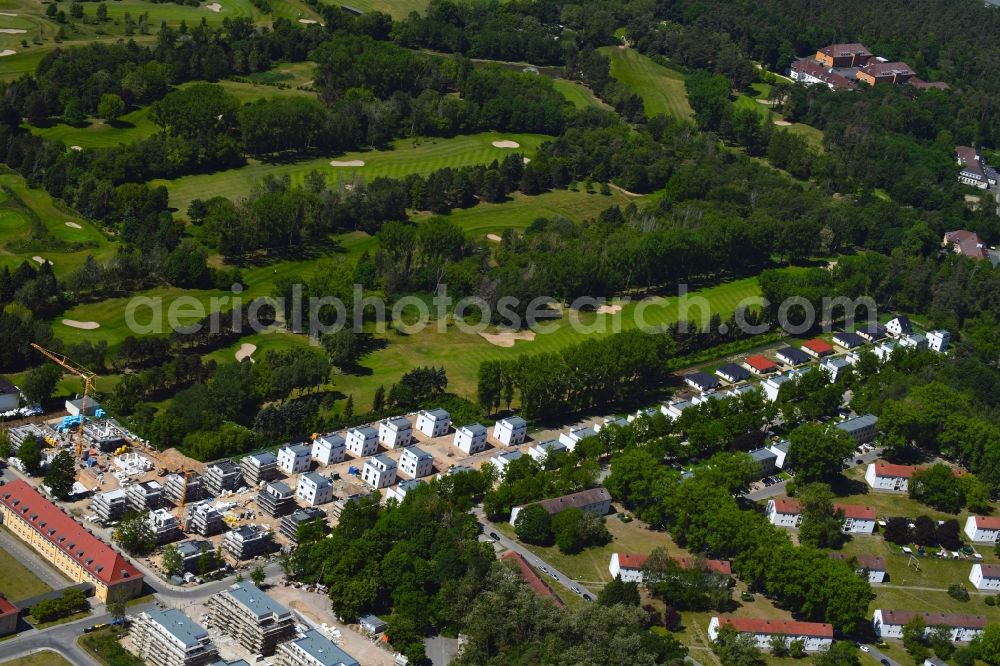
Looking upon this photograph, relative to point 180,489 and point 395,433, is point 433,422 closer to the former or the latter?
point 395,433

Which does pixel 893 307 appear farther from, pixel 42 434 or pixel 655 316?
pixel 42 434

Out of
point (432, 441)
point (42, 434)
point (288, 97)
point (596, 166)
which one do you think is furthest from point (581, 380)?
point (288, 97)

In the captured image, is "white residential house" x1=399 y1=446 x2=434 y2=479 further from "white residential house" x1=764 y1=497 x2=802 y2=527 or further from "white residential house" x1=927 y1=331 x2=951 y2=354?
"white residential house" x1=927 y1=331 x2=951 y2=354

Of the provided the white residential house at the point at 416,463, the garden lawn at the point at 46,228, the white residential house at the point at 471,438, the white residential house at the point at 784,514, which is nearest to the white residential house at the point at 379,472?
the white residential house at the point at 416,463

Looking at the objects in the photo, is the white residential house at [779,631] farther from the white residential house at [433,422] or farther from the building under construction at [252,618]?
the white residential house at [433,422]

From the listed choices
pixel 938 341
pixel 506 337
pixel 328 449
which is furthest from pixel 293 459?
pixel 938 341

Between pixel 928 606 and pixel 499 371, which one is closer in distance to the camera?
pixel 928 606
